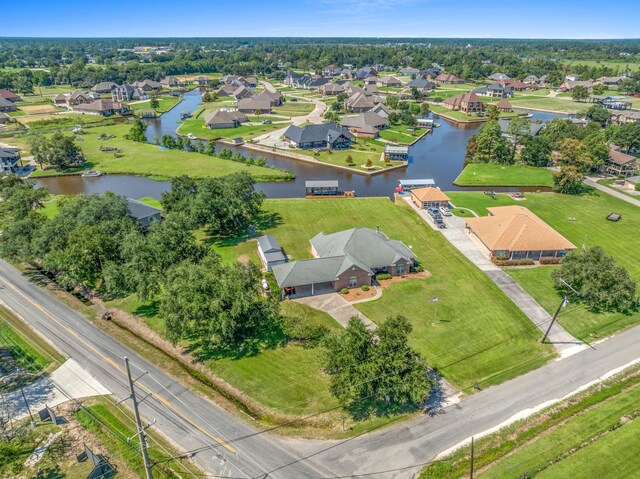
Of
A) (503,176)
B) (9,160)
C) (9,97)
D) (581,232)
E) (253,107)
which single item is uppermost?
(9,97)

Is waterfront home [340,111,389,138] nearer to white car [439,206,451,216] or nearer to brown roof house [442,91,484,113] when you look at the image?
brown roof house [442,91,484,113]

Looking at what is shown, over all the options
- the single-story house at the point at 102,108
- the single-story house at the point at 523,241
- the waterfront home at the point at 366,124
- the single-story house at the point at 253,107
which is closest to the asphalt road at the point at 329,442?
the single-story house at the point at 523,241

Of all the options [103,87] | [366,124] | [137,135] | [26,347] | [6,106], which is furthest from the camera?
[103,87]

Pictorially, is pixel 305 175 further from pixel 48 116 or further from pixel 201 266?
pixel 48 116

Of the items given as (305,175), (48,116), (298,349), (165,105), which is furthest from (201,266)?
(165,105)

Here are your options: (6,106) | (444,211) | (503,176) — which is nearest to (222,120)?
(503,176)

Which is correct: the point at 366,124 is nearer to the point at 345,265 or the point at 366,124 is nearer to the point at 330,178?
the point at 330,178

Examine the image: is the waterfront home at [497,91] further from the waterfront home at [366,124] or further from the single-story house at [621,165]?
the single-story house at [621,165]
